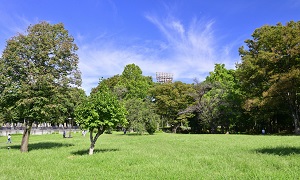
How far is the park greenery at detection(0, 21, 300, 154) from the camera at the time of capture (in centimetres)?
2044

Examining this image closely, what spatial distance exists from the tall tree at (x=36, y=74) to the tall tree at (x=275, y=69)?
27.7 meters

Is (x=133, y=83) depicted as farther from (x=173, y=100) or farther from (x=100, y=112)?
(x=100, y=112)

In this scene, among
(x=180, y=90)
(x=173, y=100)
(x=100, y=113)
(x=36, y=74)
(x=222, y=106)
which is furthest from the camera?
(x=180, y=90)

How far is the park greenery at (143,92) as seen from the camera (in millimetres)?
20438

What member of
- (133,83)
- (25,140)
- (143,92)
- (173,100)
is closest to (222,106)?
(173,100)

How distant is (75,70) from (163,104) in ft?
129

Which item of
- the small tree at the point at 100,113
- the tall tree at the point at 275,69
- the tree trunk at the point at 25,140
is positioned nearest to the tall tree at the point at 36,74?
the tree trunk at the point at 25,140

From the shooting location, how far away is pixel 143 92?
7312 centimetres

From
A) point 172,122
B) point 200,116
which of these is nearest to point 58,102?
point 200,116

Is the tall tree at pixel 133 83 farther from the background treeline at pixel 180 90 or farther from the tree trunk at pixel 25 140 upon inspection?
the tree trunk at pixel 25 140

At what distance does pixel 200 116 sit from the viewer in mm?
55375

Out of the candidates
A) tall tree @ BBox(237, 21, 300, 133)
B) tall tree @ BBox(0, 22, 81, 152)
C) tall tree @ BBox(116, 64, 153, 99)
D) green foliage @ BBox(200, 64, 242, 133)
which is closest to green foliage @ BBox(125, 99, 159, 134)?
green foliage @ BBox(200, 64, 242, 133)

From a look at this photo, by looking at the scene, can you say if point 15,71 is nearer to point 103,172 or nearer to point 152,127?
point 103,172

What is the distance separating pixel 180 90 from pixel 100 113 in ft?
151
